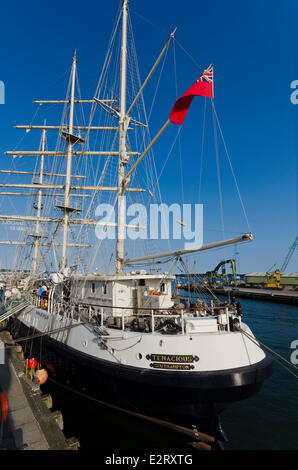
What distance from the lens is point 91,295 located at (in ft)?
43.1

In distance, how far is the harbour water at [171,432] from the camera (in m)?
7.92

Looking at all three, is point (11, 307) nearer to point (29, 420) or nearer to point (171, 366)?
point (29, 420)

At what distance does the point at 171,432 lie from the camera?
8.27m

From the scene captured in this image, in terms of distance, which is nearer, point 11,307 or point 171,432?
point 171,432

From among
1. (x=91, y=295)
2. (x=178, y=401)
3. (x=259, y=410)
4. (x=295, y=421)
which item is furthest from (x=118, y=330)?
(x=295, y=421)

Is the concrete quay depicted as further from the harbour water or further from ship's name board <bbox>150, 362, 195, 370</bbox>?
ship's name board <bbox>150, 362, 195, 370</bbox>

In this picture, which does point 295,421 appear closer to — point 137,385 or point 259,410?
point 259,410

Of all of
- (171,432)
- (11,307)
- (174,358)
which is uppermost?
(174,358)

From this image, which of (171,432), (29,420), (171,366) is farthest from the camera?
(171,432)

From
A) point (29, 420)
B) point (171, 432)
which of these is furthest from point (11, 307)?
point (171, 432)

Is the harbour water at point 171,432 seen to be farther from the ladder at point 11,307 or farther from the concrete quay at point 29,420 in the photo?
the ladder at point 11,307

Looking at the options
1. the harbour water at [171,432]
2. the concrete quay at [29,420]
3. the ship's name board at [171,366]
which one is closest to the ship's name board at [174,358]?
the ship's name board at [171,366]

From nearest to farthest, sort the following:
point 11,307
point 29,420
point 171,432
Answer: point 29,420, point 171,432, point 11,307

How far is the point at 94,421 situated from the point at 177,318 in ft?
16.8
